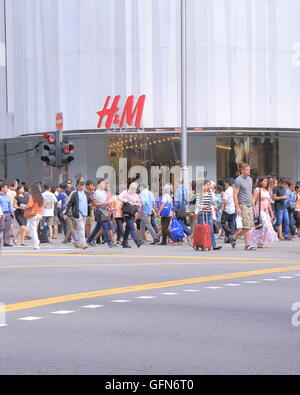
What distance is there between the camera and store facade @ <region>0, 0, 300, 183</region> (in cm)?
3625

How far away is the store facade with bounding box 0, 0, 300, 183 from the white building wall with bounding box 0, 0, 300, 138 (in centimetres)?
4

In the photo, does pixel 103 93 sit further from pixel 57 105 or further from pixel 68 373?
pixel 68 373

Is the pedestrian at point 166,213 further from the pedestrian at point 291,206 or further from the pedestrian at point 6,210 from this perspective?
the pedestrian at point 291,206

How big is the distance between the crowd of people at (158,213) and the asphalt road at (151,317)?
136 inches

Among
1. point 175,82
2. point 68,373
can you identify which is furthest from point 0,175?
point 68,373

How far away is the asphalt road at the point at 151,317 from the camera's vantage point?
6.70 m

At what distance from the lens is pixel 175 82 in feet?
119

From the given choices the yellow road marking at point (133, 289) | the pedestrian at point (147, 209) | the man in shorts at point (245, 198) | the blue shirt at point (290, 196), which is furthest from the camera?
the blue shirt at point (290, 196)

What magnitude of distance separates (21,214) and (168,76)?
14188 mm

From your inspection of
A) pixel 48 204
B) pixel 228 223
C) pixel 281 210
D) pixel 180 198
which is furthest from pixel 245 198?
pixel 48 204

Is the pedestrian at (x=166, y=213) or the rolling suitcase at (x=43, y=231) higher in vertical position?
the pedestrian at (x=166, y=213)

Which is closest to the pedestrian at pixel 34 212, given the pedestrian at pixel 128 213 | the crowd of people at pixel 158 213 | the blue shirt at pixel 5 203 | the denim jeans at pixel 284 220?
the crowd of people at pixel 158 213

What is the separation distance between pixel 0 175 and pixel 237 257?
27437 mm

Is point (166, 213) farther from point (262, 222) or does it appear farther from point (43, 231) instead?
point (43, 231)
